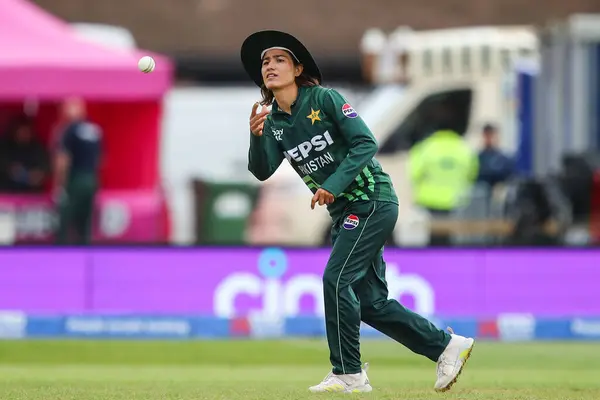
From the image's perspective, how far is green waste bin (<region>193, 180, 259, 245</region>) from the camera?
69.3ft

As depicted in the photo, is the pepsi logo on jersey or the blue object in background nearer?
the pepsi logo on jersey

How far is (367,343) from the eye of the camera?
43.4 feet

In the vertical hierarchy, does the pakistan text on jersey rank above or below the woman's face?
below

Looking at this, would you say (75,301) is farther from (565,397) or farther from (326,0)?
(326,0)

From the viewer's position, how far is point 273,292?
1405 centimetres

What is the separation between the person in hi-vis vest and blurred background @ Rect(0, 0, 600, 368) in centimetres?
3

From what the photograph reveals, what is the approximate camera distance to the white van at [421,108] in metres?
18.1

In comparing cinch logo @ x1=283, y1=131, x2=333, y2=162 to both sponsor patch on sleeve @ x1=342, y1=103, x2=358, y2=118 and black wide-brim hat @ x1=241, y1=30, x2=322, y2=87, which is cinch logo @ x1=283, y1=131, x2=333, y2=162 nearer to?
sponsor patch on sleeve @ x1=342, y1=103, x2=358, y2=118

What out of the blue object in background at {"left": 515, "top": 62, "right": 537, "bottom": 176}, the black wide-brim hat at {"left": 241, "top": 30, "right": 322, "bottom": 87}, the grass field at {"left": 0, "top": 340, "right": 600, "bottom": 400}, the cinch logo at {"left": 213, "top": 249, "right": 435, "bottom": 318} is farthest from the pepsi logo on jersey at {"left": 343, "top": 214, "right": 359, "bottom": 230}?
the blue object in background at {"left": 515, "top": 62, "right": 537, "bottom": 176}

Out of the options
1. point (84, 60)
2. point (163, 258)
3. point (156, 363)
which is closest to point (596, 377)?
point (156, 363)

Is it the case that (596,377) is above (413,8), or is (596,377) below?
below

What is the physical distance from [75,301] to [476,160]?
19.2 feet

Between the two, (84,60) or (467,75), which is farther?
(467,75)

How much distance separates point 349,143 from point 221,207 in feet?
44.6
